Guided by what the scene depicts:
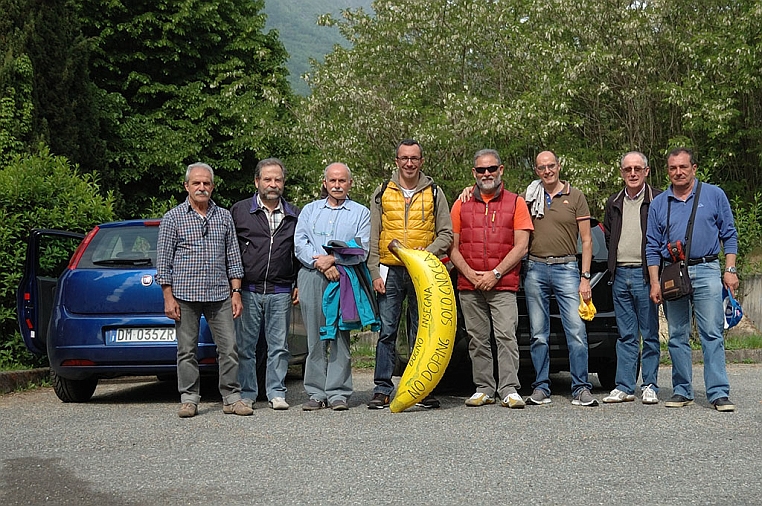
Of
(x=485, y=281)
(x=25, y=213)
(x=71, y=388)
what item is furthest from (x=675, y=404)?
(x=25, y=213)

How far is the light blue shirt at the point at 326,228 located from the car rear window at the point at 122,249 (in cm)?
147

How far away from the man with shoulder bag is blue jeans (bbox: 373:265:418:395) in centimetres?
197

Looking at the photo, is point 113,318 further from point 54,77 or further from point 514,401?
point 54,77

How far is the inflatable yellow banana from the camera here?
7.60 meters

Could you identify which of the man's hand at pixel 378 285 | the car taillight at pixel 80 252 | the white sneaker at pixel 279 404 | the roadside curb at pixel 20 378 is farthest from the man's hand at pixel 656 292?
the roadside curb at pixel 20 378

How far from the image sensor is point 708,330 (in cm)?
771

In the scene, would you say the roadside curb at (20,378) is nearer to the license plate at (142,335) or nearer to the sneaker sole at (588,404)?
the license plate at (142,335)

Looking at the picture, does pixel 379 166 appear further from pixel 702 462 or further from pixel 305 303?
pixel 702 462

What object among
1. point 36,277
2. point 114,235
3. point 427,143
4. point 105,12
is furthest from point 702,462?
point 105,12

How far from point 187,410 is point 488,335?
100 inches

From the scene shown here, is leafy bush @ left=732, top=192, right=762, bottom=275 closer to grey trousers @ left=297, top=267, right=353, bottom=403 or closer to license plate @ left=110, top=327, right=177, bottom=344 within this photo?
grey trousers @ left=297, top=267, right=353, bottom=403

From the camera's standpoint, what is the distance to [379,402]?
313 inches

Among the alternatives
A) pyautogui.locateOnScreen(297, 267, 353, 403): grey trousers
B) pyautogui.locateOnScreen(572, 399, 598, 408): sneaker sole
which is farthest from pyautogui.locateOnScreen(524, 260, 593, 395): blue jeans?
pyautogui.locateOnScreen(297, 267, 353, 403): grey trousers

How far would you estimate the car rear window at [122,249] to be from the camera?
27.9ft
